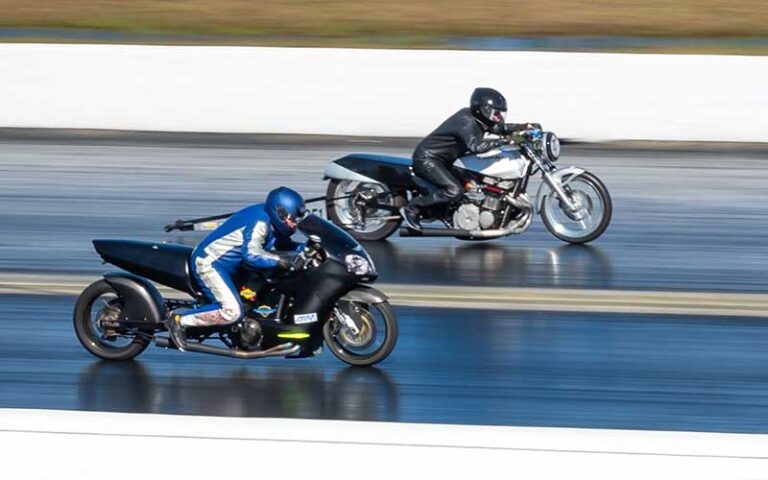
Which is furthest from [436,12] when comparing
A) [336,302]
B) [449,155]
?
[336,302]

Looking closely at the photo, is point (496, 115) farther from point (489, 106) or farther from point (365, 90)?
point (365, 90)

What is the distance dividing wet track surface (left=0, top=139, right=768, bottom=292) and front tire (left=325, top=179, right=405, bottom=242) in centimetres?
21

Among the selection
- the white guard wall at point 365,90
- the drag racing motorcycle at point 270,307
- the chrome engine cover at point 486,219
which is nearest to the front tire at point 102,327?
the drag racing motorcycle at point 270,307

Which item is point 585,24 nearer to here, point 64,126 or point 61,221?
point 64,126

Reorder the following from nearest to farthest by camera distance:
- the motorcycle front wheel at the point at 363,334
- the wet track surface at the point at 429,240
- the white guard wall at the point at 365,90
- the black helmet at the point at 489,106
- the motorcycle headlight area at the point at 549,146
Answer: the motorcycle front wheel at the point at 363,334 → the wet track surface at the point at 429,240 → the black helmet at the point at 489,106 → the motorcycle headlight area at the point at 549,146 → the white guard wall at the point at 365,90

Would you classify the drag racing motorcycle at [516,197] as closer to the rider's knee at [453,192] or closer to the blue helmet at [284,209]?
the rider's knee at [453,192]

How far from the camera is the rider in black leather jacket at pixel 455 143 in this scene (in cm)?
1335

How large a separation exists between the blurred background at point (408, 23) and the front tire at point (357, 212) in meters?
7.43

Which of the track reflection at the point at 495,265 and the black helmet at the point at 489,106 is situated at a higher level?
the black helmet at the point at 489,106

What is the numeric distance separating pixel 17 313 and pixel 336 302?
2953mm

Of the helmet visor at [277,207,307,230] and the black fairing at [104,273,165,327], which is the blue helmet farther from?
the black fairing at [104,273,165,327]

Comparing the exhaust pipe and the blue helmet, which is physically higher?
A: the blue helmet

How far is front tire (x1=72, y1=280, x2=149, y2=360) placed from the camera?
29.9 feet

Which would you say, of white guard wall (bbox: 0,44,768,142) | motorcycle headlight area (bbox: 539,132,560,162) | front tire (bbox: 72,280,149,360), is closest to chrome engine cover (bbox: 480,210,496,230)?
motorcycle headlight area (bbox: 539,132,560,162)
